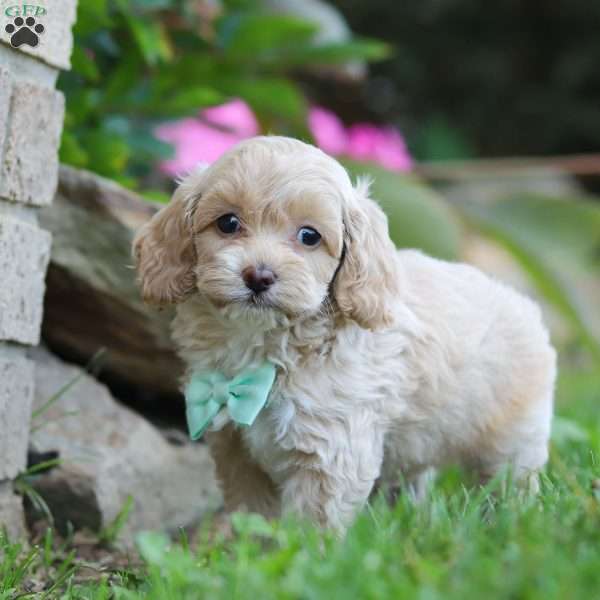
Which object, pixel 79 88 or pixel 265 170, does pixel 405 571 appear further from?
pixel 79 88

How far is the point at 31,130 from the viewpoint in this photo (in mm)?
3137

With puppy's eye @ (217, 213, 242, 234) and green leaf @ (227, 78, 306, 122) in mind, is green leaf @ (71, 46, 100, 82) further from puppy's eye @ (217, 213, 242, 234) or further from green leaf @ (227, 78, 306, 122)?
puppy's eye @ (217, 213, 242, 234)

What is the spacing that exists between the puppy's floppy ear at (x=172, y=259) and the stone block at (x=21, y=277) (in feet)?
1.35

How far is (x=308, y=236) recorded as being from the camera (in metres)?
2.84

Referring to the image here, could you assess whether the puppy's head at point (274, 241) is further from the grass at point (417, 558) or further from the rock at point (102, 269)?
the rock at point (102, 269)

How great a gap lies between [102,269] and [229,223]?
112cm

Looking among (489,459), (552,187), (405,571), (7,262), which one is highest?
(405,571)

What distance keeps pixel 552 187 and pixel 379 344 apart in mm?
8997

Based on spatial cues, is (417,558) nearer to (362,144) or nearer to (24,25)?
(24,25)

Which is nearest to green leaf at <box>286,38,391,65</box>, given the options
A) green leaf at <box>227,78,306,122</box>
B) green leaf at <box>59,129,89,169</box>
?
green leaf at <box>227,78,306,122</box>

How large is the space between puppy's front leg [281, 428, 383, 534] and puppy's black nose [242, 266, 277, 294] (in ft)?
1.63

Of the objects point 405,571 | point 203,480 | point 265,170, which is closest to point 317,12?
point 203,480

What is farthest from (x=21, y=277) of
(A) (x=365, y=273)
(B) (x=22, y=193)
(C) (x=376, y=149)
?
(C) (x=376, y=149)

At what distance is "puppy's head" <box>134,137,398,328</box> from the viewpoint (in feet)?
8.91
